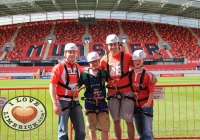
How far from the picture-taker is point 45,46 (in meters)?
51.9

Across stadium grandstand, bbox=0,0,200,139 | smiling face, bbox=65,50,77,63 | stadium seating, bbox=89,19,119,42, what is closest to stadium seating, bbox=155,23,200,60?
stadium grandstand, bbox=0,0,200,139

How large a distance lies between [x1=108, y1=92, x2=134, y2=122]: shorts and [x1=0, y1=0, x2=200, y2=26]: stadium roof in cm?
3773

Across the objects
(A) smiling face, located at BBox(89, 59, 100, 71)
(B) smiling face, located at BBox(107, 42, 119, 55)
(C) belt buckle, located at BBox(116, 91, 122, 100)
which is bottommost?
(C) belt buckle, located at BBox(116, 91, 122, 100)

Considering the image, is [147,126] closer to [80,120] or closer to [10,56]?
[80,120]

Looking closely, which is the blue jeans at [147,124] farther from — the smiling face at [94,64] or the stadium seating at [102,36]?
the stadium seating at [102,36]

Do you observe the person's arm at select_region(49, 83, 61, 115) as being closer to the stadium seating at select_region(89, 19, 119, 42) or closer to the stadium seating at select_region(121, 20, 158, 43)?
the stadium seating at select_region(89, 19, 119, 42)

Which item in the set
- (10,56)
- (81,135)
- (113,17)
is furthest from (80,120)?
(113,17)

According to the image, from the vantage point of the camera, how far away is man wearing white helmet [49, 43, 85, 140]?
4.91m

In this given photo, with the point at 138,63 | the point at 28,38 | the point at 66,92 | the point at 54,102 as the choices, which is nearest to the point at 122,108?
the point at 138,63

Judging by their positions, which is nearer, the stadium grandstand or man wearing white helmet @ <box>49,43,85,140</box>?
man wearing white helmet @ <box>49,43,85,140</box>

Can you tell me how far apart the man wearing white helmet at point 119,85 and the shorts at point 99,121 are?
24 cm

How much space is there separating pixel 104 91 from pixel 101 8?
1761 inches

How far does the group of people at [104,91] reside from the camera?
16.3 ft

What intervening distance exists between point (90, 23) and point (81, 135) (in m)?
51.9
